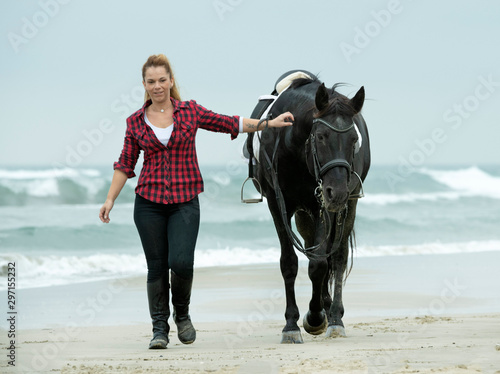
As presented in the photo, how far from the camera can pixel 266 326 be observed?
24.3 ft

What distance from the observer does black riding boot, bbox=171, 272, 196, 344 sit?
18.7 ft

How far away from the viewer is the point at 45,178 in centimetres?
2950

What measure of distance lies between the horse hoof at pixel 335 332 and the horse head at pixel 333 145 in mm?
1347

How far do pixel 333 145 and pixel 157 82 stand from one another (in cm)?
126

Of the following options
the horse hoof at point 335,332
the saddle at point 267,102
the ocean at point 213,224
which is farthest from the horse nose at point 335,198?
the ocean at point 213,224

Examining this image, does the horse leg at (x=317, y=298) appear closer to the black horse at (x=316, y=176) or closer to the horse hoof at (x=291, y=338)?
the black horse at (x=316, y=176)

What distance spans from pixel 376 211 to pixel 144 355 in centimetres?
2110

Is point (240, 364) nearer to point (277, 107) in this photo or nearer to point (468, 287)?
point (277, 107)

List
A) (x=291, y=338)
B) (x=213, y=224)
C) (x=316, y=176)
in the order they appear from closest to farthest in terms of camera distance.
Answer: (x=316, y=176), (x=291, y=338), (x=213, y=224)

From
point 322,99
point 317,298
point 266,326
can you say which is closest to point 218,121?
point 322,99

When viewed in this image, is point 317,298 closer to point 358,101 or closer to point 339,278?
point 339,278

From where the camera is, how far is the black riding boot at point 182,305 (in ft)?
18.7

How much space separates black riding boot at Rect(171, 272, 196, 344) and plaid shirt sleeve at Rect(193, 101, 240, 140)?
3.48 ft

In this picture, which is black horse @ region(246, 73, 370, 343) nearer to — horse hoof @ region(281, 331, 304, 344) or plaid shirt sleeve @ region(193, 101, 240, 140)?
horse hoof @ region(281, 331, 304, 344)
